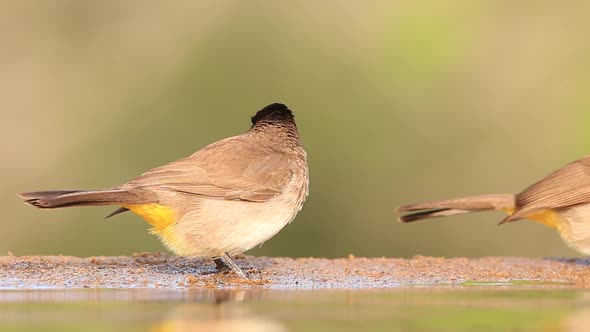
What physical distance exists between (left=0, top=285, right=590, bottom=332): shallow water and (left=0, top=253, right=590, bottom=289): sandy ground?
417mm

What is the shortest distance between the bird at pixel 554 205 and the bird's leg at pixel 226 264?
84.5 inches

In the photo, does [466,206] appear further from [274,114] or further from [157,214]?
[157,214]

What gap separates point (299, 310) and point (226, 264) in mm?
2239

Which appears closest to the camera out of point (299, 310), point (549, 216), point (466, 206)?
point (299, 310)

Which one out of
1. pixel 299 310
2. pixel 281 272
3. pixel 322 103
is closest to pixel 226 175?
pixel 281 272

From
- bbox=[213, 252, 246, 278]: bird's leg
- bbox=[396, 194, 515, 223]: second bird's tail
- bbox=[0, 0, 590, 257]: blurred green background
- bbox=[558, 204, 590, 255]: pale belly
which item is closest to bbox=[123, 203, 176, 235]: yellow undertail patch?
bbox=[213, 252, 246, 278]: bird's leg

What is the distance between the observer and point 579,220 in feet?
29.2

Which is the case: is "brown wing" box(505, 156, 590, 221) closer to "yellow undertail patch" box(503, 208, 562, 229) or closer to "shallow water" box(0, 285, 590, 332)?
"yellow undertail patch" box(503, 208, 562, 229)

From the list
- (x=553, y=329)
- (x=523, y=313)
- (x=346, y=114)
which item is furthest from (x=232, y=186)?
(x=346, y=114)

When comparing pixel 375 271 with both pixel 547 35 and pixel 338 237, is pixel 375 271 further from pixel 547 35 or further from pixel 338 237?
pixel 547 35

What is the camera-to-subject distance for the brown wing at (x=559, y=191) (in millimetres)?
8875

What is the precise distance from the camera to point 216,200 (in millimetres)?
7500

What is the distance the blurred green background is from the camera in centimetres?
1353

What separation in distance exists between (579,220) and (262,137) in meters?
2.64
